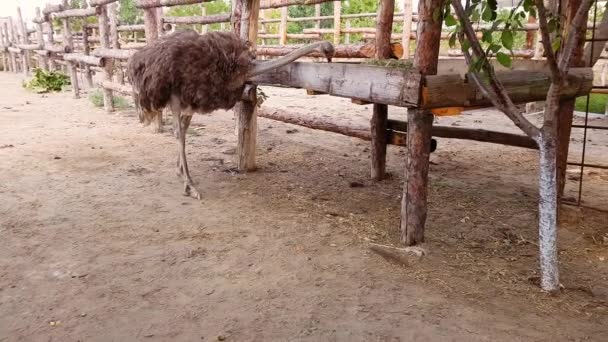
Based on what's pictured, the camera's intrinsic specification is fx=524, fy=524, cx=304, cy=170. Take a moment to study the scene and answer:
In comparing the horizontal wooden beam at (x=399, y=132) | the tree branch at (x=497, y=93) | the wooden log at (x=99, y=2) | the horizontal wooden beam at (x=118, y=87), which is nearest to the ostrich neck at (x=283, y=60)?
the horizontal wooden beam at (x=399, y=132)

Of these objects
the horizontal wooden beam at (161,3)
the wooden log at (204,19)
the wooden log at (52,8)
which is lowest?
the wooden log at (204,19)

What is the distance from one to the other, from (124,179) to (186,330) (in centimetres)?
267

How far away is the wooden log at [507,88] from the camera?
281 cm

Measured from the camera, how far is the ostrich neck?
12.2ft

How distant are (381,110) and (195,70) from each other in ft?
5.34

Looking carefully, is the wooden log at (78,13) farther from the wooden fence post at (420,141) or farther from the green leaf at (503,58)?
the green leaf at (503,58)

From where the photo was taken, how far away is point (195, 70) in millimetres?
3842

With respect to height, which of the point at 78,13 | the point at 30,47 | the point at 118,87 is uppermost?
the point at 78,13

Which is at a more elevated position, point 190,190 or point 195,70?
point 195,70

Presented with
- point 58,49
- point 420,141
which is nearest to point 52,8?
point 58,49

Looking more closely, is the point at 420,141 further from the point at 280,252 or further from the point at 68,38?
the point at 68,38

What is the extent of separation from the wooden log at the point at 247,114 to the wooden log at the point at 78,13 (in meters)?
4.38

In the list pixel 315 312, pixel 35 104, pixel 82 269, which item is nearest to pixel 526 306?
pixel 315 312

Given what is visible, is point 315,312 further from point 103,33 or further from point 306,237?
point 103,33
